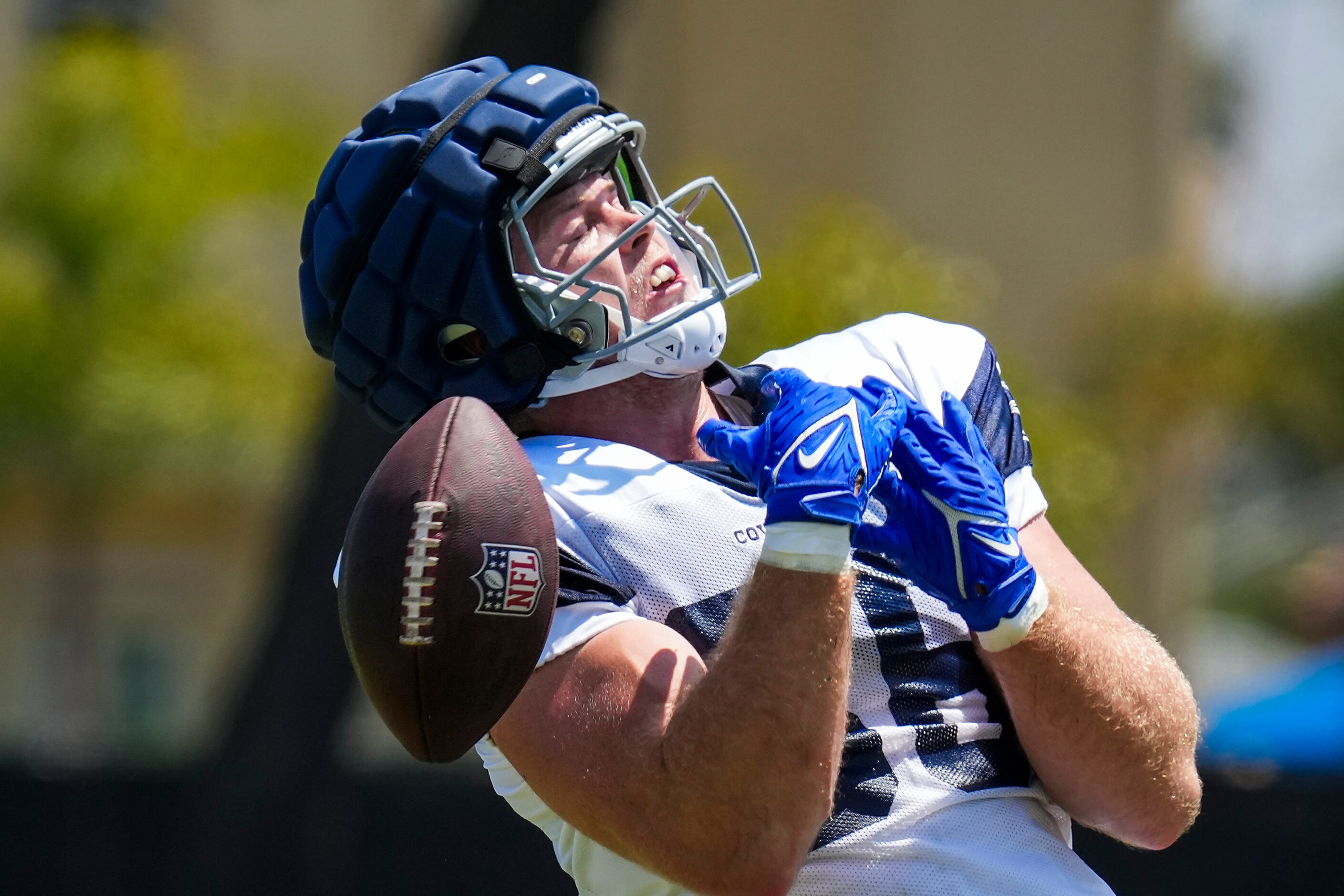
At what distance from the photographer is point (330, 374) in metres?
8.76

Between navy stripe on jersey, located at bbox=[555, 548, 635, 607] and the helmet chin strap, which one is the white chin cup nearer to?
the helmet chin strap

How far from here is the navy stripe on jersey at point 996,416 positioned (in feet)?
8.62

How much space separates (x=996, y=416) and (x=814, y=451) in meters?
0.64

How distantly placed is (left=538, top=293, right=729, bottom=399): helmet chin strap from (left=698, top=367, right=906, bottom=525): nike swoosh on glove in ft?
0.90

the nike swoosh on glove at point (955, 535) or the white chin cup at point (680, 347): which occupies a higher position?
the white chin cup at point (680, 347)

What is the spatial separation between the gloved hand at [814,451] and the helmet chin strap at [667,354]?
0.90 feet

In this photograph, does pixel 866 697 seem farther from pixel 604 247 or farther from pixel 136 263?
pixel 136 263

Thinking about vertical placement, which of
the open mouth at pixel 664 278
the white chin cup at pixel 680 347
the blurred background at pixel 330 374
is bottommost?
the blurred background at pixel 330 374

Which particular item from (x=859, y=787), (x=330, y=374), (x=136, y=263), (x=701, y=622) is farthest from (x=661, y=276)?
(x=136, y=263)

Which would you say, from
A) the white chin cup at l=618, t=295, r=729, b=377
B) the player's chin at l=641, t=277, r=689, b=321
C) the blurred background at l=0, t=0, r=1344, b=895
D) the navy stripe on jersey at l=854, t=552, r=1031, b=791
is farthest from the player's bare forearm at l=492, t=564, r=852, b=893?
the blurred background at l=0, t=0, r=1344, b=895

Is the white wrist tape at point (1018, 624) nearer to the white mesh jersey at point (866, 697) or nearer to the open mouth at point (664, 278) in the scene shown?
the white mesh jersey at point (866, 697)

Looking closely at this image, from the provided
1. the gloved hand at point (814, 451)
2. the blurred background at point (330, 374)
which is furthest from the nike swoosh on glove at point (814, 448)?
the blurred background at point (330, 374)

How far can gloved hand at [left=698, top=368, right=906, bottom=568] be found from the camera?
208cm

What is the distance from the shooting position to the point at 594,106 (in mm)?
2766
